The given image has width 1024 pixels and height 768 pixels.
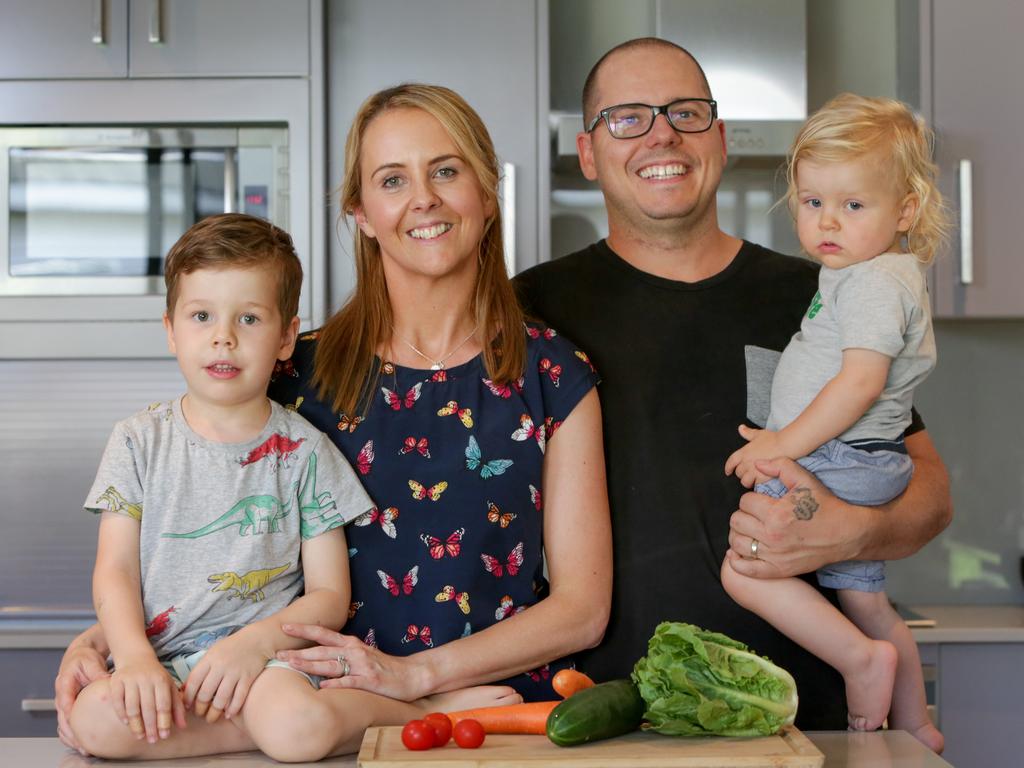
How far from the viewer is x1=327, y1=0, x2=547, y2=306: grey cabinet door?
288cm

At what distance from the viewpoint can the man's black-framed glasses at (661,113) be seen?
73.8 inches

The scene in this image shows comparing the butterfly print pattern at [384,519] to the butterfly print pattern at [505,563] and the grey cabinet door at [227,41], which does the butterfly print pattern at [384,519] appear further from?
the grey cabinet door at [227,41]

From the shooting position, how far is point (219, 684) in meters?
1.40

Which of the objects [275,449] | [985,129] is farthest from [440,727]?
[985,129]

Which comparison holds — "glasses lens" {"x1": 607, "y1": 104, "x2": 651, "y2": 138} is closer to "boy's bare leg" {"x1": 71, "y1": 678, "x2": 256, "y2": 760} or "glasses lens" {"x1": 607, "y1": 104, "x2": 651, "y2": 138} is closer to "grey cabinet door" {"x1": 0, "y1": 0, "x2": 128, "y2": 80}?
"boy's bare leg" {"x1": 71, "y1": 678, "x2": 256, "y2": 760}

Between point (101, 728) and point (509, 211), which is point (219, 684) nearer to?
point (101, 728)

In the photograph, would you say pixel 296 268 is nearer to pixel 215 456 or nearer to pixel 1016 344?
pixel 215 456

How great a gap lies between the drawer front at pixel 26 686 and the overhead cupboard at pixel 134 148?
2.33 feet

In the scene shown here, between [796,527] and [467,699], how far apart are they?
0.52 metres

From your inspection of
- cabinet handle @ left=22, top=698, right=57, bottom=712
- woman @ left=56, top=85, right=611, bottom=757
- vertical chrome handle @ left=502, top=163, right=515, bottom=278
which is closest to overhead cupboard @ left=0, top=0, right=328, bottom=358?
vertical chrome handle @ left=502, top=163, right=515, bottom=278

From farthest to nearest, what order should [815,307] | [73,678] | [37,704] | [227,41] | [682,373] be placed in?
[227,41]
[37,704]
[682,373]
[815,307]
[73,678]

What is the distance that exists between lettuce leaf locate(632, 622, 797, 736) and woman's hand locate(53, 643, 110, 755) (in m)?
0.67

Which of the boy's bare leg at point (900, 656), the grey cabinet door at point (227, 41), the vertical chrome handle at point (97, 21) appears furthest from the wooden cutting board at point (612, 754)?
the vertical chrome handle at point (97, 21)

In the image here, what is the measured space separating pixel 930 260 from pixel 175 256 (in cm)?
107
